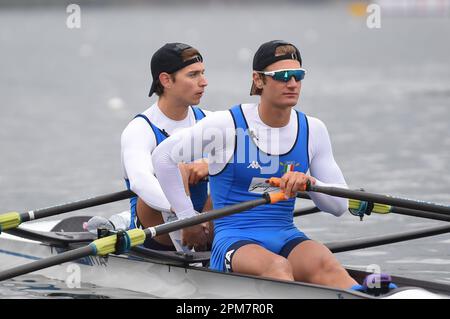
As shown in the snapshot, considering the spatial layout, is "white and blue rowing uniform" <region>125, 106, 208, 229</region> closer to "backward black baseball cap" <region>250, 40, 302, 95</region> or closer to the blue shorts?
the blue shorts

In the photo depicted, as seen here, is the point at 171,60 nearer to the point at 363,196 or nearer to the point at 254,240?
the point at 254,240

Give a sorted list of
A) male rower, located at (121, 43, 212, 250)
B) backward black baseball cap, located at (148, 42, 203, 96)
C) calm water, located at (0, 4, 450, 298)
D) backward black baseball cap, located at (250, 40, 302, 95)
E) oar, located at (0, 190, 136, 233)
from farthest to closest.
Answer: calm water, located at (0, 4, 450, 298) < oar, located at (0, 190, 136, 233) < backward black baseball cap, located at (148, 42, 203, 96) < male rower, located at (121, 43, 212, 250) < backward black baseball cap, located at (250, 40, 302, 95)

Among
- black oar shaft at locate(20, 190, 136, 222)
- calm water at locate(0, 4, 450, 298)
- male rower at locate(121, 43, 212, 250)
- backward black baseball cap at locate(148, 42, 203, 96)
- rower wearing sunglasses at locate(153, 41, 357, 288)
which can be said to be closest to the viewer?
rower wearing sunglasses at locate(153, 41, 357, 288)

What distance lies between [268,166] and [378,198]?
884mm

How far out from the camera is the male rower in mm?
10250

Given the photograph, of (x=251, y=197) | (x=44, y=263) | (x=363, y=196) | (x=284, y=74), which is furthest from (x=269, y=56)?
(x=44, y=263)

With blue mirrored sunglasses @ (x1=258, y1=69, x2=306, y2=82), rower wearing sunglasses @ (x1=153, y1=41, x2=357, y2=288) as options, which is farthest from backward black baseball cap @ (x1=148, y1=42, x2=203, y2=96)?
blue mirrored sunglasses @ (x1=258, y1=69, x2=306, y2=82)

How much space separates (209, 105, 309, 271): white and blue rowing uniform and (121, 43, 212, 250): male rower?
0.74 metres

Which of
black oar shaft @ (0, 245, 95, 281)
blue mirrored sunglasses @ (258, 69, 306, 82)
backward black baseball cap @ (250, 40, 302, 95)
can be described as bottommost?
black oar shaft @ (0, 245, 95, 281)

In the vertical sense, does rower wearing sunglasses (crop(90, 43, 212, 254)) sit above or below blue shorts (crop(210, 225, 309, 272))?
above

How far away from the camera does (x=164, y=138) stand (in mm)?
10625

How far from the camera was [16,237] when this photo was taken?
11617 mm

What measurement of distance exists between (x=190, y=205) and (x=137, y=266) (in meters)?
0.81
